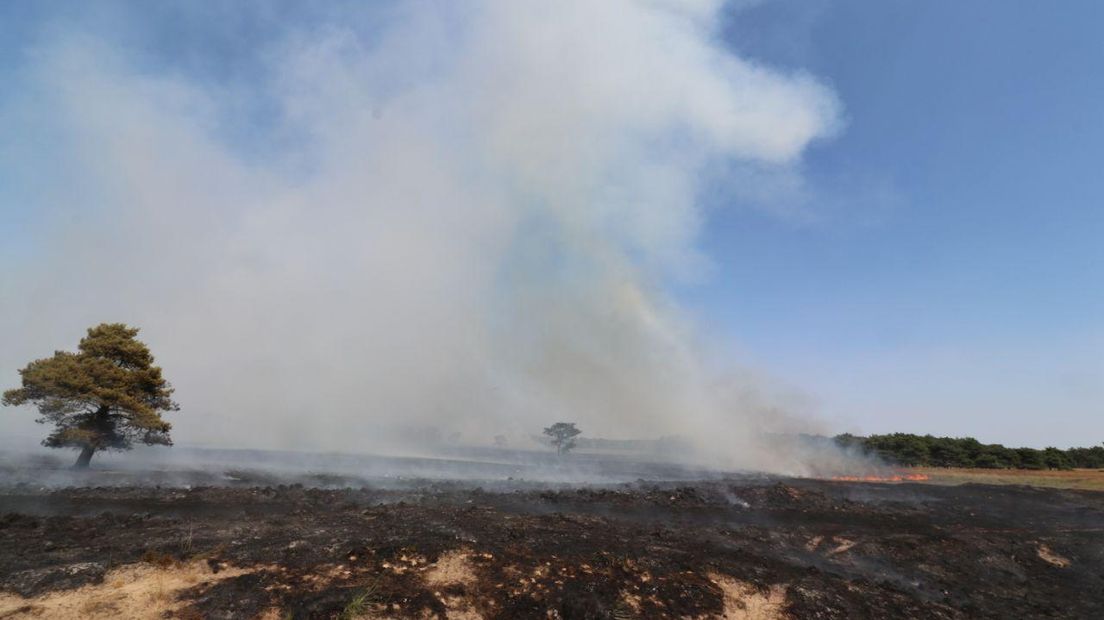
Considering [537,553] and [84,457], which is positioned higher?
[84,457]

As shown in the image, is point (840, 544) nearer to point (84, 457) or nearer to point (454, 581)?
point (454, 581)

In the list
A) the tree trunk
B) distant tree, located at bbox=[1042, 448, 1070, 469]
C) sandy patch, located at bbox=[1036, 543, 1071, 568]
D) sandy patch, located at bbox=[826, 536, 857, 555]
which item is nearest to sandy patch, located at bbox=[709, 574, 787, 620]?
A: sandy patch, located at bbox=[826, 536, 857, 555]

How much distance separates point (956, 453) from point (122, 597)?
108m

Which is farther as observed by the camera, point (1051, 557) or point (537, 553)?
point (1051, 557)

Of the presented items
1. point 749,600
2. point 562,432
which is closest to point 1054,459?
point 562,432

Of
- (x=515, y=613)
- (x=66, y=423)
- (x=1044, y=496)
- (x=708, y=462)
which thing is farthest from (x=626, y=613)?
(x=708, y=462)

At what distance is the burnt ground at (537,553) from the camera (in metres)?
12.9

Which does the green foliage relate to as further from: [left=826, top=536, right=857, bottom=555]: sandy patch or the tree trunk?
the tree trunk

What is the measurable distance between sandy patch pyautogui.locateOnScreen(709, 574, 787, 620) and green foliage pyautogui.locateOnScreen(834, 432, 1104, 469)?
84.1 meters

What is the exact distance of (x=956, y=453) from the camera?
84.8m

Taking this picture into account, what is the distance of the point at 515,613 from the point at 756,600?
7.80 meters

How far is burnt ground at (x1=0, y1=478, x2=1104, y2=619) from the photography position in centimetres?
1290

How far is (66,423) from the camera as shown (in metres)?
31.8

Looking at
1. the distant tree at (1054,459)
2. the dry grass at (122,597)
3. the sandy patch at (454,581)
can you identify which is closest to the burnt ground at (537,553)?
the sandy patch at (454,581)
